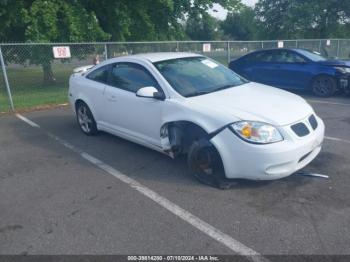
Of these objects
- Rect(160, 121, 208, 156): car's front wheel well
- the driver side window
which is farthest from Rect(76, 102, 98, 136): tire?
Rect(160, 121, 208, 156): car's front wheel well

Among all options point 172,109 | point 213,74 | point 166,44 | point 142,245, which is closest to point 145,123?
point 172,109

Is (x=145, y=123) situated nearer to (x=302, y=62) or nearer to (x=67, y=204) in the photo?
(x=67, y=204)

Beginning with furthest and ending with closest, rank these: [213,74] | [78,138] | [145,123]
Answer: [78,138]
[213,74]
[145,123]

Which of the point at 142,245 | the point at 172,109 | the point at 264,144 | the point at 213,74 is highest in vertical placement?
the point at 213,74

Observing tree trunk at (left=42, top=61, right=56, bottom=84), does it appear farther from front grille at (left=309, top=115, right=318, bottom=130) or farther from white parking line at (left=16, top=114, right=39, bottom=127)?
front grille at (left=309, top=115, right=318, bottom=130)

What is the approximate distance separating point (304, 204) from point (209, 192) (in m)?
1.02

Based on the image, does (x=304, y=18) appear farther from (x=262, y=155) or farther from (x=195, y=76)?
(x=262, y=155)

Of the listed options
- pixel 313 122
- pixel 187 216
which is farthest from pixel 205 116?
pixel 313 122

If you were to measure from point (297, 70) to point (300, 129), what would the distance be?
6.91m

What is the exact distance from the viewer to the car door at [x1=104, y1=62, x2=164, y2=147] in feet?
15.1

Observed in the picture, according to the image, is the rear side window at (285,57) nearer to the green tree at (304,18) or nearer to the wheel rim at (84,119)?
the wheel rim at (84,119)

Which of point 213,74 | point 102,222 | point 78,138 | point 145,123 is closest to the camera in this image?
point 102,222

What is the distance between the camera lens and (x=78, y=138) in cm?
621

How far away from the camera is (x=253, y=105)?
4.01m
